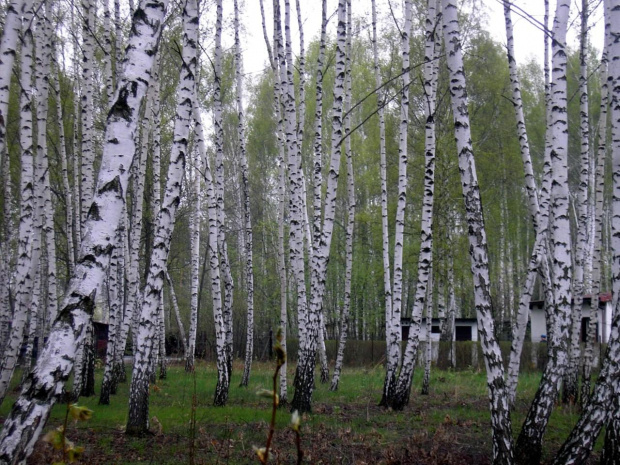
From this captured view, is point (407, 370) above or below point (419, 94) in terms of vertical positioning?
below

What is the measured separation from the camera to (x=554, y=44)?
271 inches

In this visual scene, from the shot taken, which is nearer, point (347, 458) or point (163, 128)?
point (347, 458)

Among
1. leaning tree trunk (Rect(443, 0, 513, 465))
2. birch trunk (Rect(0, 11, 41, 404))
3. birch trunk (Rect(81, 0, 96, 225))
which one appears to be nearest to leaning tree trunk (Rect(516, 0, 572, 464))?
leaning tree trunk (Rect(443, 0, 513, 465))

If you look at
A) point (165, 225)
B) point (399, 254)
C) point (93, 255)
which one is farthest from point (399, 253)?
point (93, 255)

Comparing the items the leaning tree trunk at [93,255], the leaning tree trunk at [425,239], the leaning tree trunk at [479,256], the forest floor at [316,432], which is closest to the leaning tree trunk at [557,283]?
the forest floor at [316,432]

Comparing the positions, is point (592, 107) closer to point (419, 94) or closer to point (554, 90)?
point (419, 94)

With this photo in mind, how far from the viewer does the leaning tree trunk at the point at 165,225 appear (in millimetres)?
7445

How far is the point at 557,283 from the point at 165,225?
4842mm

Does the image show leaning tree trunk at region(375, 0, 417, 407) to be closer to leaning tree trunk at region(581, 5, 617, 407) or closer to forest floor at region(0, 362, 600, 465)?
forest floor at region(0, 362, 600, 465)

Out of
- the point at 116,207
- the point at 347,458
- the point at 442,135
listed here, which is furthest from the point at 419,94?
the point at 116,207

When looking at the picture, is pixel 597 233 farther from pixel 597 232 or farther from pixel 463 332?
pixel 463 332

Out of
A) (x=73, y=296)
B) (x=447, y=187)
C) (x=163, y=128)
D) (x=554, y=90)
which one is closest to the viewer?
(x=73, y=296)

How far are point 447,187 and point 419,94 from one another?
4.37m

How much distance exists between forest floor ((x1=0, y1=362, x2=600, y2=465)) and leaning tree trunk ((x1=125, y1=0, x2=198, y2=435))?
1.40 ft
